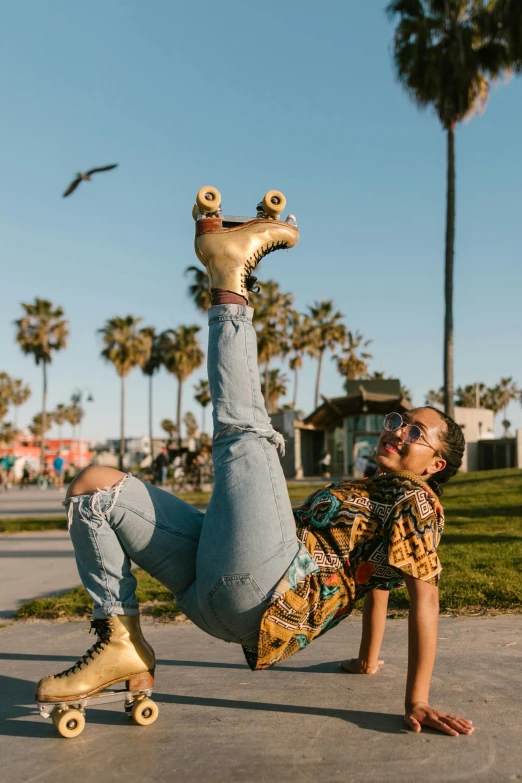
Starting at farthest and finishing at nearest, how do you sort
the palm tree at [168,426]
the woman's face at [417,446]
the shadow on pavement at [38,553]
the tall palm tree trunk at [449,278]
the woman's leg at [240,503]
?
the palm tree at [168,426], the tall palm tree trunk at [449,278], the shadow on pavement at [38,553], the woman's face at [417,446], the woman's leg at [240,503]

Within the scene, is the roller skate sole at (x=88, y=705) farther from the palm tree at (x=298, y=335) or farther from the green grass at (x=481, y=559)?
the palm tree at (x=298, y=335)

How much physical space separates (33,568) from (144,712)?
6.01m

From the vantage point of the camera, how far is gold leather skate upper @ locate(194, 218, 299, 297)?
2.96 meters

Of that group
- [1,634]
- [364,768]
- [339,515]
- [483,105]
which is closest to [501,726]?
[364,768]

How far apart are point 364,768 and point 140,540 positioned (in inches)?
44.6

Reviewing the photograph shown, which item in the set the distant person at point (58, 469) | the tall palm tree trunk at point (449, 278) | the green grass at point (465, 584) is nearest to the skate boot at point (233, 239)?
the green grass at point (465, 584)

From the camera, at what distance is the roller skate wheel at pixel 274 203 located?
310 cm

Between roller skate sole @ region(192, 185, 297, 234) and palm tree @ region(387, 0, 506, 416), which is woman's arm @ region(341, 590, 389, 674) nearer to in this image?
roller skate sole @ region(192, 185, 297, 234)

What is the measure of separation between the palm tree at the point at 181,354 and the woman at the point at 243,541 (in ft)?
167

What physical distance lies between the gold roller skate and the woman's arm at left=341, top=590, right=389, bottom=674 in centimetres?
120

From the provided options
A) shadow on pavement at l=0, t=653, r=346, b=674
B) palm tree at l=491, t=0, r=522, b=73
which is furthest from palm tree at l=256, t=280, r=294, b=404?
shadow on pavement at l=0, t=653, r=346, b=674

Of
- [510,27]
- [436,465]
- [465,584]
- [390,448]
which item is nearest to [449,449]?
[436,465]

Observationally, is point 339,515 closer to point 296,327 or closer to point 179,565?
point 179,565

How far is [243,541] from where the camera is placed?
269 centimetres
